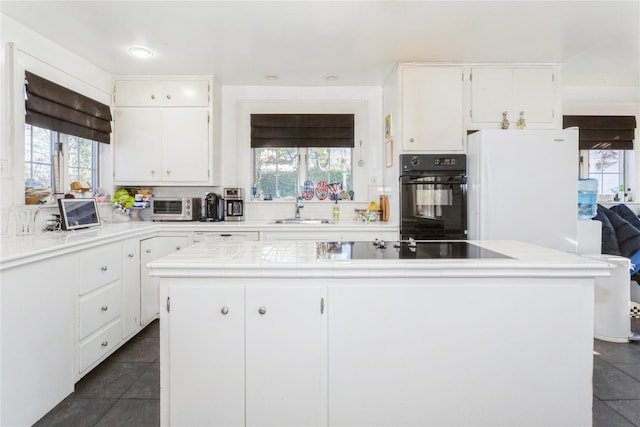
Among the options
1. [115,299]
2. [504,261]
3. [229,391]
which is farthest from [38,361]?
[504,261]

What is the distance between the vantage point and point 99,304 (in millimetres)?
2289

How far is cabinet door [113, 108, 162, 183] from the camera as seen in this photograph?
11.5 feet

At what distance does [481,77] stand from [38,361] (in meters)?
3.81

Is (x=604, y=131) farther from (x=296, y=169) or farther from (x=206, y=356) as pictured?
(x=206, y=356)

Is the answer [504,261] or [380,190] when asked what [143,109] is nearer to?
[380,190]

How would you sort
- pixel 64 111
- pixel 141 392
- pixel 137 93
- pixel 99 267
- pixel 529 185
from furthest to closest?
pixel 137 93 < pixel 529 185 < pixel 64 111 < pixel 99 267 < pixel 141 392

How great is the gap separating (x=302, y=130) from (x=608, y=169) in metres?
3.75

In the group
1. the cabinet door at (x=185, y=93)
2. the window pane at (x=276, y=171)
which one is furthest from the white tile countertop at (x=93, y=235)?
the cabinet door at (x=185, y=93)

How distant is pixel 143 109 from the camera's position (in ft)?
11.4

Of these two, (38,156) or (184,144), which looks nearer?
(38,156)

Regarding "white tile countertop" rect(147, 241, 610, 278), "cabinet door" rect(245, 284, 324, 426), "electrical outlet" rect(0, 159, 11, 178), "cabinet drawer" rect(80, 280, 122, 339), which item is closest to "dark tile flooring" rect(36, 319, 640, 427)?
"cabinet drawer" rect(80, 280, 122, 339)

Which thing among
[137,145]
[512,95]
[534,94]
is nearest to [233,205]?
[137,145]

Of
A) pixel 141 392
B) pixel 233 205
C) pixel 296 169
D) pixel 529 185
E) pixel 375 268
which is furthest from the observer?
pixel 296 169

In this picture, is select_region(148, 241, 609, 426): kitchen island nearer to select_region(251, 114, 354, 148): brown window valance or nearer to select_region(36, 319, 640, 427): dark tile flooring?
select_region(36, 319, 640, 427): dark tile flooring
